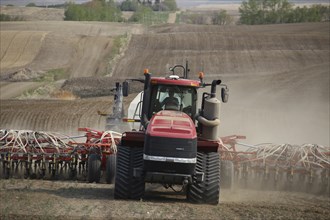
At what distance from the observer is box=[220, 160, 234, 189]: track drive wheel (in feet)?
50.9

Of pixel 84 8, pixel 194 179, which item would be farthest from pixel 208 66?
pixel 84 8

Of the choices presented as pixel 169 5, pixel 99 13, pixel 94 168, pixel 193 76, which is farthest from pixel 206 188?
pixel 169 5

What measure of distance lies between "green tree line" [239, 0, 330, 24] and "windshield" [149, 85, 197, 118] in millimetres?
77914

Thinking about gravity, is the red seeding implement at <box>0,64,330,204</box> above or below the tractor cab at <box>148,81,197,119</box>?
below

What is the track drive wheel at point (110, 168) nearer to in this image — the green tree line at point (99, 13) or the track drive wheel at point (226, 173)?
the track drive wheel at point (226, 173)

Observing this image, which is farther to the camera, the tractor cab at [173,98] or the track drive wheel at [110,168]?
the track drive wheel at [110,168]

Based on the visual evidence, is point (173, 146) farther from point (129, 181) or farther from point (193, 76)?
point (193, 76)

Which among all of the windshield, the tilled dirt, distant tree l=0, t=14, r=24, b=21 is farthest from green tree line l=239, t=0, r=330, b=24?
the windshield

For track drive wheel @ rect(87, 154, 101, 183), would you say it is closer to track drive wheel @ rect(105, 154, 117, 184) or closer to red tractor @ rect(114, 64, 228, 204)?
track drive wheel @ rect(105, 154, 117, 184)

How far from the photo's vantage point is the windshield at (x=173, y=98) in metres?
13.8

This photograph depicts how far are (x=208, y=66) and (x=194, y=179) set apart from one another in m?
31.9

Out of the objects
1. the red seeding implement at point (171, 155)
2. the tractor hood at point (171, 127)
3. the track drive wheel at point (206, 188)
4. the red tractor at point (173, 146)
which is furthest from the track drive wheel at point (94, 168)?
the track drive wheel at point (206, 188)

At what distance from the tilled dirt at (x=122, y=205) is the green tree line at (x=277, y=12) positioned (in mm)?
77408

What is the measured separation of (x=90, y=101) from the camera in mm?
31781
